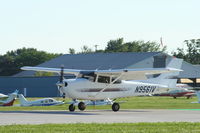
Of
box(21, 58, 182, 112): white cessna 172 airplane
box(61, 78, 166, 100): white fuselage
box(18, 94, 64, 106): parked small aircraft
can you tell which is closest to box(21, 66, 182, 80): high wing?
box(21, 58, 182, 112): white cessna 172 airplane

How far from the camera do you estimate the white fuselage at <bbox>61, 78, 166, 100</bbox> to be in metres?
32.5

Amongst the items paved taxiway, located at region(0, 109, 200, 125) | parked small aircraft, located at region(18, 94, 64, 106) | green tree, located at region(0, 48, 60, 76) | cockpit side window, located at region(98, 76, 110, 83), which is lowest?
green tree, located at region(0, 48, 60, 76)

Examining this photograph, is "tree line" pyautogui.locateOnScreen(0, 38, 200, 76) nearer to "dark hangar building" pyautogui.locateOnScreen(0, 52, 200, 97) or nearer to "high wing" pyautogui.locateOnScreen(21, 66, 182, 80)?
"dark hangar building" pyautogui.locateOnScreen(0, 52, 200, 97)

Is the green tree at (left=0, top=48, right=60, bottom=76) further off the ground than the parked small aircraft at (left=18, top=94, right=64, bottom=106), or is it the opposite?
the parked small aircraft at (left=18, top=94, right=64, bottom=106)

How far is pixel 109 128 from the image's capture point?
20047mm

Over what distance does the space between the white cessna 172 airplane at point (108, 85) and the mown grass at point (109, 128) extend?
1130 cm

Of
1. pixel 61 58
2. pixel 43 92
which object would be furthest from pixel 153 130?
pixel 61 58

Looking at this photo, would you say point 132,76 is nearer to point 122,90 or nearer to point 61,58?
point 122,90

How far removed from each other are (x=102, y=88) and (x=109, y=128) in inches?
546

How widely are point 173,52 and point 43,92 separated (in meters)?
74.5

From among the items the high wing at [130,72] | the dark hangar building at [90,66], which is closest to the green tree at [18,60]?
the dark hangar building at [90,66]

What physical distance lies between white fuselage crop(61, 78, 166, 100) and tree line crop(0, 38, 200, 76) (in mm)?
91971

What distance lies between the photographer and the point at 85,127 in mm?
20516

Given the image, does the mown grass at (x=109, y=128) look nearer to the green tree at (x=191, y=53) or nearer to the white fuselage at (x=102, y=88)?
the white fuselage at (x=102, y=88)
